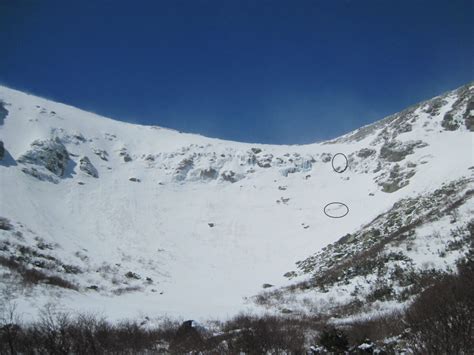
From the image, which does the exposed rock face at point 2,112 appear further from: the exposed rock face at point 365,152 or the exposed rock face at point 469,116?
the exposed rock face at point 469,116

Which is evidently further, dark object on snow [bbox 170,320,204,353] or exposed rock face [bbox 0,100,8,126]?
exposed rock face [bbox 0,100,8,126]

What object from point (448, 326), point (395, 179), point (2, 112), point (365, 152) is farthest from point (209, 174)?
point (448, 326)

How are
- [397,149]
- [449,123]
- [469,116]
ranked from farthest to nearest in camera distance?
[397,149] → [449,123] → [469,116]

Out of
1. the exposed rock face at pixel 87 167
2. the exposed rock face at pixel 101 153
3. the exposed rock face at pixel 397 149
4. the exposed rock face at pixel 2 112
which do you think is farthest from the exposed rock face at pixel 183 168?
the exposed rock face at pixel 397 149

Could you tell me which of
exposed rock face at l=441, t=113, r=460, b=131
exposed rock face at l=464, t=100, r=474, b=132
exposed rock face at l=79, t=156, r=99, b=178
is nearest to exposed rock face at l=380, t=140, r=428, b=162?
exposed rock face at l=441, t=113, r=460, b=131

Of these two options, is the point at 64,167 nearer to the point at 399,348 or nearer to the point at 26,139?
the point at 26,139

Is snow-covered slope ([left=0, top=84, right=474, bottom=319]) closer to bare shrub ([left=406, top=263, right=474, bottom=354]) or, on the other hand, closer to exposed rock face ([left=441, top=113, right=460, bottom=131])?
exposed rock face ([left=441, top=113, right=460, bottom=131])

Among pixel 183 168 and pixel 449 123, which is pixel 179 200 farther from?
pixel 449 123
